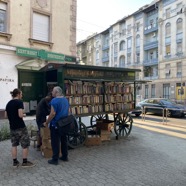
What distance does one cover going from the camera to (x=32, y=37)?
1244cm

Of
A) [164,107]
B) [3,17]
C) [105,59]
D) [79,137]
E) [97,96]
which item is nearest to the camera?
[79,137]

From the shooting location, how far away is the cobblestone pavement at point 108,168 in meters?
4.47

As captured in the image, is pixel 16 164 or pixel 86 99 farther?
pixel 86 99

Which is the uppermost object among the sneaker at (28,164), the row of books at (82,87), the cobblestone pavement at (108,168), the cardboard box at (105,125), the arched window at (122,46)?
the arched window at (122,46)

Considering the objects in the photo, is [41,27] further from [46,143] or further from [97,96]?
[46,143]

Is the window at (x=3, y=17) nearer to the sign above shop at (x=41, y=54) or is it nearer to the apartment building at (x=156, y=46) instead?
the sign above shop at (x=41, y=54)

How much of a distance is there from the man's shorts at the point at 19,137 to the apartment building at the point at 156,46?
27.3 m

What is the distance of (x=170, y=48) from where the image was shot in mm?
38188

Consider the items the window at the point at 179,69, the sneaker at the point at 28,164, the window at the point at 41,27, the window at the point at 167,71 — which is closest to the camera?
the sneaker at the point at 28,164

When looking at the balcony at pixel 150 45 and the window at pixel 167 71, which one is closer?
the window at pixel 167 71

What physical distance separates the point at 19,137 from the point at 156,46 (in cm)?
3908

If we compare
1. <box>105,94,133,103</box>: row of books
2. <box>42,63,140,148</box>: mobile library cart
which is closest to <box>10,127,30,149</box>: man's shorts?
<box>42,63,140,148</box>: mobile library cart

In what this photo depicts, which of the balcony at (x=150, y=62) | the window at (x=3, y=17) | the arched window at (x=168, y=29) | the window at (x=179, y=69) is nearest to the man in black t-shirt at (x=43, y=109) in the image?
the window at (x=3, y=17)

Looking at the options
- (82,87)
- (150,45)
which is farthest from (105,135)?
(150,45)
